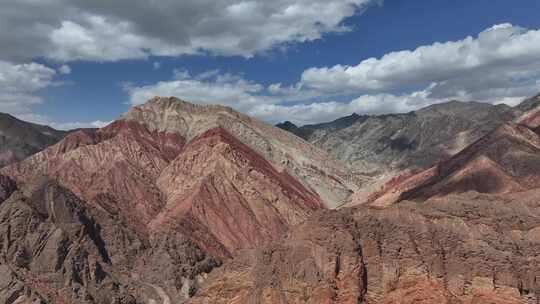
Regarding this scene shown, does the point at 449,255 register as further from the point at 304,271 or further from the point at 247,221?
the point at 247,221

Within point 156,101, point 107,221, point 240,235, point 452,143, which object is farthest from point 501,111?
point 107,221

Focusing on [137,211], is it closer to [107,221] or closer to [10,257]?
[107,221]

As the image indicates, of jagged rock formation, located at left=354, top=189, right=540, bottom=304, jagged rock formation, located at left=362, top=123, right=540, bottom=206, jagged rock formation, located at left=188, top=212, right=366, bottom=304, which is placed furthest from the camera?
jagged rock formation, located at left=362, top=123, right=540, bottom=206

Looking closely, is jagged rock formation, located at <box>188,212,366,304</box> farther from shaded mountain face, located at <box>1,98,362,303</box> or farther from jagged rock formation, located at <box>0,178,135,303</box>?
jagged rock formation, located at <box>0,178,135,303</box>

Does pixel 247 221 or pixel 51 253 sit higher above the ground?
pixel 247 221

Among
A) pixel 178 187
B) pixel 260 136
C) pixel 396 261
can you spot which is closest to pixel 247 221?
pixel 178 187

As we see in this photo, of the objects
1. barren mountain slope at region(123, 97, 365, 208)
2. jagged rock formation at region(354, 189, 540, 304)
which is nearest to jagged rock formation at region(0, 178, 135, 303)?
jagged rock formation at region(354, 189, 540, 304)
